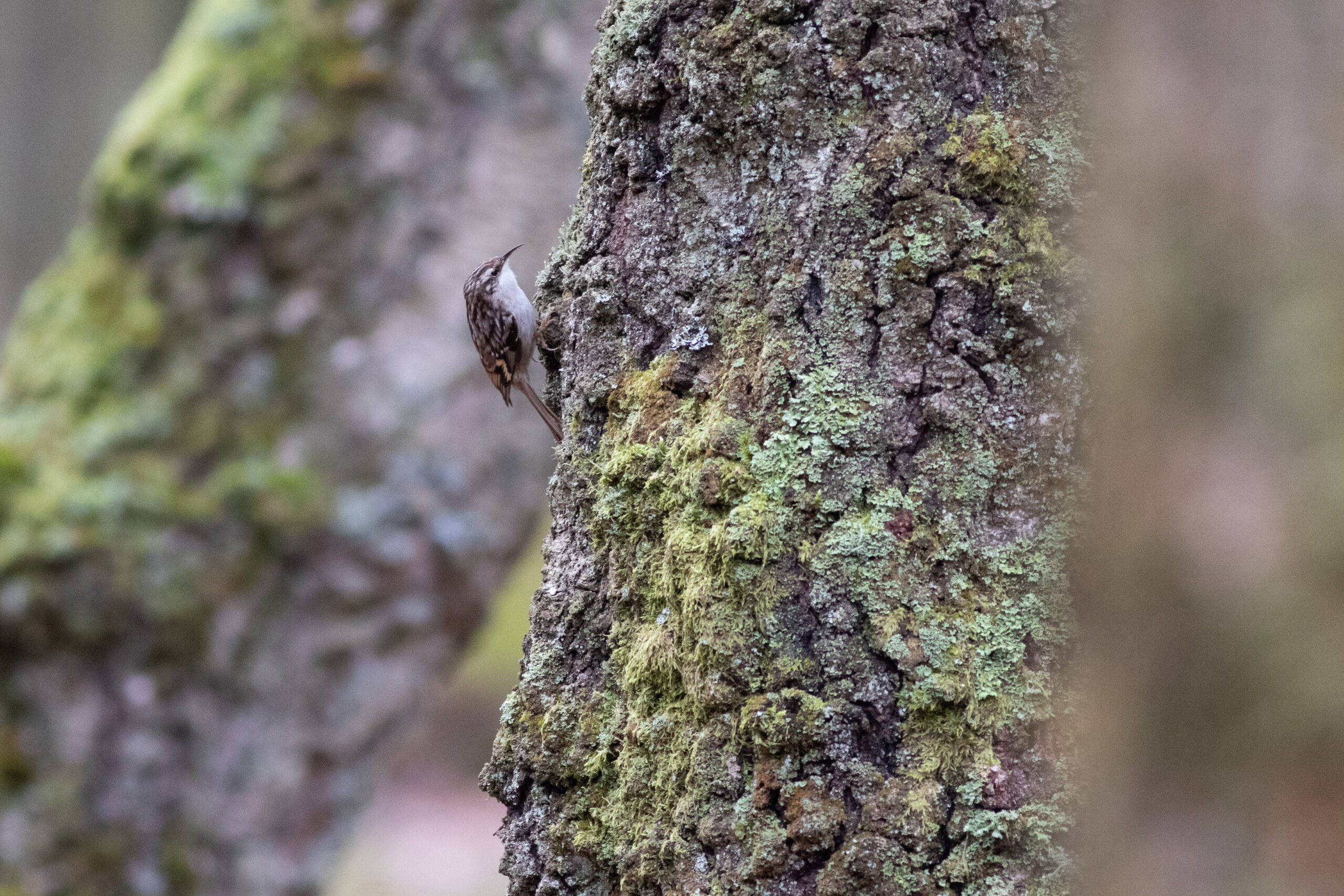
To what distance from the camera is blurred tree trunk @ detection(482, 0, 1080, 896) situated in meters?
1.49

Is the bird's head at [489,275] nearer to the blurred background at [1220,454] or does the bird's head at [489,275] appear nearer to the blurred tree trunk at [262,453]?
the blurred tree trunk at [262,453]

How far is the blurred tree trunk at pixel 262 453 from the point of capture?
414cm

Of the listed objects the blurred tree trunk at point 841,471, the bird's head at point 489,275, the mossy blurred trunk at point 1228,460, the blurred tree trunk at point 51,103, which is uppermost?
the blurred tree trunk at point 51,103

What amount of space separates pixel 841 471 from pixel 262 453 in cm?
322

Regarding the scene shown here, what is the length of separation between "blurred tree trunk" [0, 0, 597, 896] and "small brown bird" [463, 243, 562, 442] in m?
0.45

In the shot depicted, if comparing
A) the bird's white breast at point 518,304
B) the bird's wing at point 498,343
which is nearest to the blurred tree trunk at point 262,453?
the bird's wing at point 498,343

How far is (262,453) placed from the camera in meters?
4.26

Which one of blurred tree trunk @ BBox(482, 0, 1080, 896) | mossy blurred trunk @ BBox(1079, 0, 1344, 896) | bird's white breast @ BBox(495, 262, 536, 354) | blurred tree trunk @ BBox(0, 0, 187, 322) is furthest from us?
blurred tree trunk @ BBox(0, 0, 187, 322)

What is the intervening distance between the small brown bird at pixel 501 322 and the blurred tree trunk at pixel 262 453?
1.48 ft

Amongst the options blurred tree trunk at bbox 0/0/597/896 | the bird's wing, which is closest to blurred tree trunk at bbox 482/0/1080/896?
the bird's wing

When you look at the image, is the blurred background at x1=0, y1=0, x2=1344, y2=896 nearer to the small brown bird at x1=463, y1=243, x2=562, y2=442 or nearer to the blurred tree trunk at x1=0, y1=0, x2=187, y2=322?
the small brown bird at x1=463, y1=243, x2=562, y2=442

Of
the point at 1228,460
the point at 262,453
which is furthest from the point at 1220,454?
the point at 262,453

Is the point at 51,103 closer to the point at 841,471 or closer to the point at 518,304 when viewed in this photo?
the point at 518,304

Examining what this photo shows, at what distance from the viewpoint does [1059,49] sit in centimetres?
154
